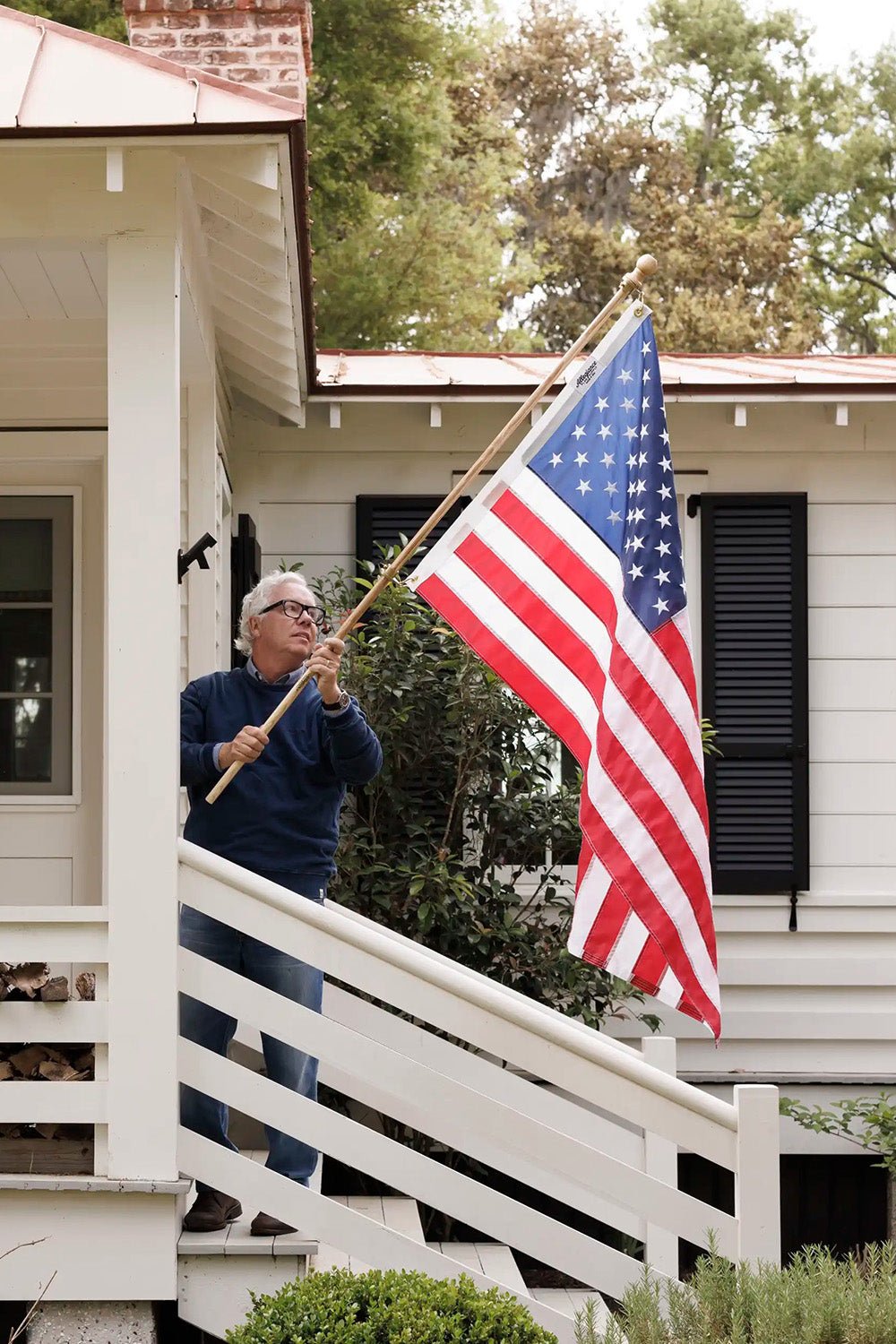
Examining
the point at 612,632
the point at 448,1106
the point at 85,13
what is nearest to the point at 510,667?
the point at 612,632

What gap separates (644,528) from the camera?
398 centimetres

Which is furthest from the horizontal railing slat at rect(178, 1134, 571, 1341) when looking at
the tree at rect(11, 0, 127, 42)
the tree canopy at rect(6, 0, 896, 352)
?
the tree canopy at rect(6, 0, 896, 352)

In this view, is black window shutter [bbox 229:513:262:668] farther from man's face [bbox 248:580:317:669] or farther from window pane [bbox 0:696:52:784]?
man's face [bbox 248:580:317:669]

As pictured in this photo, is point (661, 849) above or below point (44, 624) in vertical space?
below

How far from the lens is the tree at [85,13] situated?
14.2 metres

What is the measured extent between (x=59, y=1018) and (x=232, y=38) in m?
4.23

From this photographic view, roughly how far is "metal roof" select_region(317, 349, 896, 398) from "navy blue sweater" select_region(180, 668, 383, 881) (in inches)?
92.4

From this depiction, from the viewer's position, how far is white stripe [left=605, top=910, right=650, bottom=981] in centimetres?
384

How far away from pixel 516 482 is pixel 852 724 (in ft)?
9.94

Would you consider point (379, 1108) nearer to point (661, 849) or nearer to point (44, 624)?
point (661, 849)

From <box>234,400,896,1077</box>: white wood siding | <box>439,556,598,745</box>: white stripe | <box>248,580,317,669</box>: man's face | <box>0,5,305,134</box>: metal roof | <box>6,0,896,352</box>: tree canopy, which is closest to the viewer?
<box>0,5,305,134</box>: metal roof

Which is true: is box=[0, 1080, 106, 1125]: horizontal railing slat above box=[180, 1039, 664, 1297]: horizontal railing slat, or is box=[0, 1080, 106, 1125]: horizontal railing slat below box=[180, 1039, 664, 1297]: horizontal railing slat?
above

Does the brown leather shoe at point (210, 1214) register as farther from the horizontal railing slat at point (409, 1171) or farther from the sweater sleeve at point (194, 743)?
the sweater sleeve at point (194, 743)

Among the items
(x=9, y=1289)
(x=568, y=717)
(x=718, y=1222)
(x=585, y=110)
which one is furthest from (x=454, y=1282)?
(x=585, y=110)
